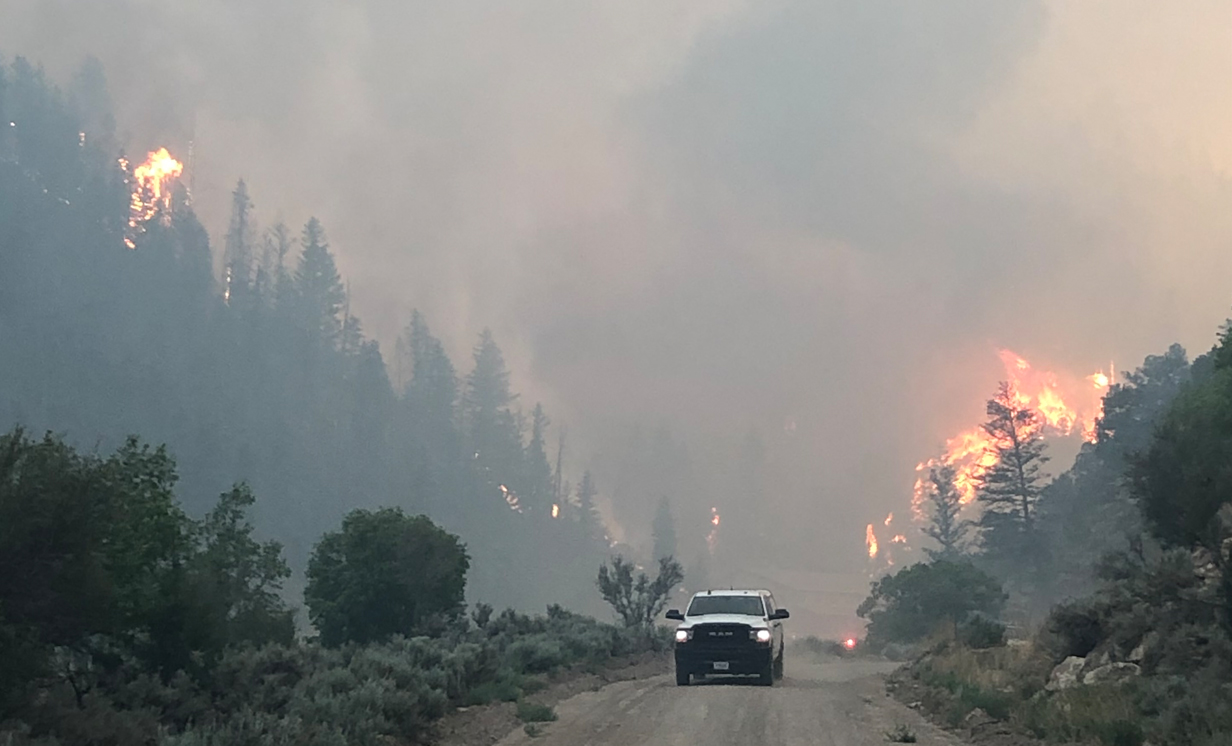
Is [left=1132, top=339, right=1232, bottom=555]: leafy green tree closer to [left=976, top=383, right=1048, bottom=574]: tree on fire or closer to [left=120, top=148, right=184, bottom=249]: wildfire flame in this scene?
[left=976, top=383, right=1048, bottom=574]: tree on fire

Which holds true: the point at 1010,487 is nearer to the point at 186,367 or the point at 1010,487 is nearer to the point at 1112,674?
the point at 1112,674

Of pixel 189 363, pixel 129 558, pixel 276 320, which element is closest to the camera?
pixel 129 558

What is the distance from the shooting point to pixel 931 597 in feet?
223

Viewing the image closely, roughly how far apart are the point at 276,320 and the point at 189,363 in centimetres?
3288

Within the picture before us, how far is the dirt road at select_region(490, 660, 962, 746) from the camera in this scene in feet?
46.1

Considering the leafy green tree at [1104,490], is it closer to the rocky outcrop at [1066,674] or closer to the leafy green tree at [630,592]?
the leafy green tree at [630,592]

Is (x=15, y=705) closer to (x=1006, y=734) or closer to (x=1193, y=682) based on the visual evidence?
(x=1006, y=734)

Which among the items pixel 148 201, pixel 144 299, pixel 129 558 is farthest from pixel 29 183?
pixel 129 558

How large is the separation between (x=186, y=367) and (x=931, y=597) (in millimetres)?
130638

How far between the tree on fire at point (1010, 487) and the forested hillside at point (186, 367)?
9295 centimetres

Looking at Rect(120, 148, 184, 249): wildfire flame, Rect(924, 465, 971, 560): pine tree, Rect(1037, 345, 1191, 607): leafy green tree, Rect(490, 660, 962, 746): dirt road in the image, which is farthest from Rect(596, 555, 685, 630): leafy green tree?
Rect(120, 148, 184, 249): wildfire flame

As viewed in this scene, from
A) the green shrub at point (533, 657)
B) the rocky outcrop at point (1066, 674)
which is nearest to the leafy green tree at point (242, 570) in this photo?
the green shrub at point (533, 657)

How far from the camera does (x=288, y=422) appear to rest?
558 feet

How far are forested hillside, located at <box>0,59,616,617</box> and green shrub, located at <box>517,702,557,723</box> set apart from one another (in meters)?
125
